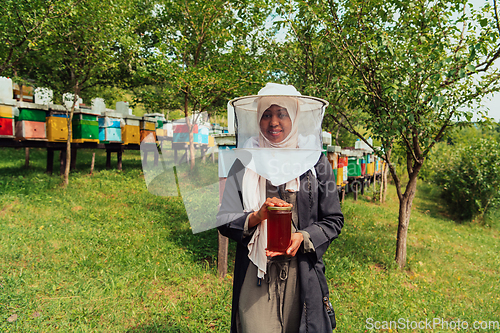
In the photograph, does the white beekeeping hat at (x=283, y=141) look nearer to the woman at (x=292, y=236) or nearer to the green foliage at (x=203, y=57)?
the woman at (x=292, y=236)

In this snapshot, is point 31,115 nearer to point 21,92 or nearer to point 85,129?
point 85,129

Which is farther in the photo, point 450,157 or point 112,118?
point 450,157

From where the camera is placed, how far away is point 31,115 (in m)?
7.24

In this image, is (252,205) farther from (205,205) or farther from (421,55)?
(205,205)

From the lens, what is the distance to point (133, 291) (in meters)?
3.83

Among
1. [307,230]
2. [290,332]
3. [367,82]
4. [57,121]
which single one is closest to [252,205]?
[307,230]

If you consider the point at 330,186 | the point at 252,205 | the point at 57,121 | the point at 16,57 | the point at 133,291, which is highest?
the point at 16,57

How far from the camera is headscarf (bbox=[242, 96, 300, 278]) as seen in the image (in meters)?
1.61

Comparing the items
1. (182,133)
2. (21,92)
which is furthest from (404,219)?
(21,92)

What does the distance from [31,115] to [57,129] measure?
680 mm

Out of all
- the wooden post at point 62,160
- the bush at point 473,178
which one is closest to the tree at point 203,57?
the wooden post at point 62,160

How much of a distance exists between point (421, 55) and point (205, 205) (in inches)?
209

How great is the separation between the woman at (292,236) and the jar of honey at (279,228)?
0.31ft

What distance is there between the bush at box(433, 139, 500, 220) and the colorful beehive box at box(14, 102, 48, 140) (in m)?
15.3
